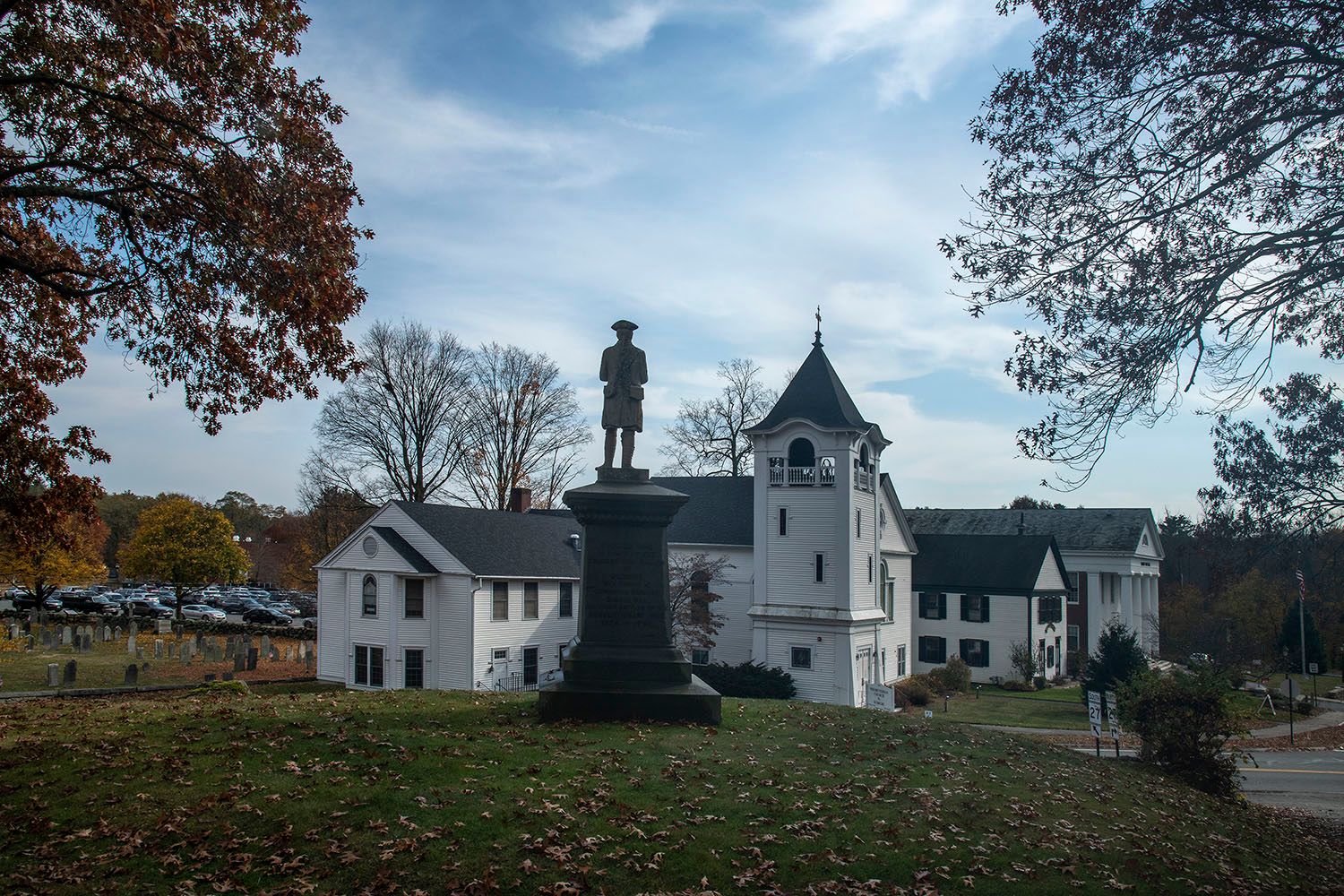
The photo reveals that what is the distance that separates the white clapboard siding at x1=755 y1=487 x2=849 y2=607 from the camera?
36656mm

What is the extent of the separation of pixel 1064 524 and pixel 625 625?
51.9 m

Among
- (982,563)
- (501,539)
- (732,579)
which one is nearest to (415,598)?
(501,539)

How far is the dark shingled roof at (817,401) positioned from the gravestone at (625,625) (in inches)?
967

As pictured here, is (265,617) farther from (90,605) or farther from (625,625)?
(625,625)

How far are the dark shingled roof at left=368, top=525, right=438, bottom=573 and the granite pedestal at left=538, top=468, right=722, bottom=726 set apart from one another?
77.1ft

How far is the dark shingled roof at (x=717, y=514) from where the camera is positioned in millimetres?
42281

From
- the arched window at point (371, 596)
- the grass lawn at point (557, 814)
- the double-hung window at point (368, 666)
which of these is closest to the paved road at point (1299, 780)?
the grass lawn at point (557, 814)

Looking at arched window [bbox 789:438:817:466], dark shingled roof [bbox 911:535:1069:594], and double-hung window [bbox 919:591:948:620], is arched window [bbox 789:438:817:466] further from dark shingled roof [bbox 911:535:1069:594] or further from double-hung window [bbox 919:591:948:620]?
double-hung window [bbox 919:591:948:620]

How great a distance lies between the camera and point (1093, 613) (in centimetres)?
5434

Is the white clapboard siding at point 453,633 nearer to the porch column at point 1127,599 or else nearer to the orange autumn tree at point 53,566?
the orange autumn tree at point 53,566

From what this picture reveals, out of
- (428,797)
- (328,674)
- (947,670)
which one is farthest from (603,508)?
(947,670)

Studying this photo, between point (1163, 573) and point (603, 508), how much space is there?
7239 cm

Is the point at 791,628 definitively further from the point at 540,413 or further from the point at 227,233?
the point at 227,233

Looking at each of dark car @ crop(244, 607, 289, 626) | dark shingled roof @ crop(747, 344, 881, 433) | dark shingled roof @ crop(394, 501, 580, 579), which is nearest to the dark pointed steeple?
dark shingled roof @ crop(747, 344, 881, 433)
